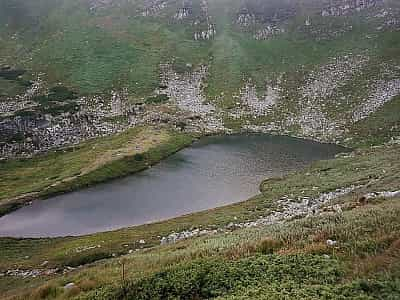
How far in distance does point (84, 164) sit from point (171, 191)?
67.0ft

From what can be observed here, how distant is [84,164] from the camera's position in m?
77.4

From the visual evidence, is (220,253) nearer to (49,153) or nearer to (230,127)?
(49,153)

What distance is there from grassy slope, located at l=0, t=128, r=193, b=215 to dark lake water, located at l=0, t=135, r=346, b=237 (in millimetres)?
2305

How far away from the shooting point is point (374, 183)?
45312 mm

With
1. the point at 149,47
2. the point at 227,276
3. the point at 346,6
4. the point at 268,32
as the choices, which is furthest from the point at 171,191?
the point at 346,6

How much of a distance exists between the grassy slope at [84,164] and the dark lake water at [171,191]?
7.56ft

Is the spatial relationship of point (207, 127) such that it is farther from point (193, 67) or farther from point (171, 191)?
point (171, 191)

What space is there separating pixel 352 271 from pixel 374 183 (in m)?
31.3

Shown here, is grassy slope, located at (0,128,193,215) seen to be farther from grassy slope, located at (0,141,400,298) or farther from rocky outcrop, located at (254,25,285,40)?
rocky outcrop, located at (254,25,285,40)

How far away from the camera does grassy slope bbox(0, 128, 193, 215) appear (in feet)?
225

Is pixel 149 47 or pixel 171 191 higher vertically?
pixel 149 47

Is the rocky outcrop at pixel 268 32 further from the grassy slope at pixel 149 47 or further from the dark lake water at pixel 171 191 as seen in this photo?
the dark lake water at pixel 171 191

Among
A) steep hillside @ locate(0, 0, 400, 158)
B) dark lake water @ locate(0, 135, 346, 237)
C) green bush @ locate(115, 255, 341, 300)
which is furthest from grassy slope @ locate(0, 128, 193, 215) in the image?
green bush @ locate(115, 255, 341, 300)

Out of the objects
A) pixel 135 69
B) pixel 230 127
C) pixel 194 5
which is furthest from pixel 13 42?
pixel 230 127
